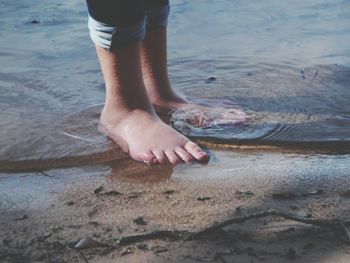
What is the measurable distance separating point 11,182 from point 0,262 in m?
0.58

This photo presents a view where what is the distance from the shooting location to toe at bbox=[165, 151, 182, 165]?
77.6 inches

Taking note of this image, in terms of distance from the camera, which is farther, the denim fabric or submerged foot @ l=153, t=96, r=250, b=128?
submerged foot @ l=153, t=96, r=250, b=128

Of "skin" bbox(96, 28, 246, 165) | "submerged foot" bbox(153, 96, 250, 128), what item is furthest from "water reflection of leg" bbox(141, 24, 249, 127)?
"skin" bbox(96, 28, 246, 165)

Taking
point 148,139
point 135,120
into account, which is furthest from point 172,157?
point 135,120

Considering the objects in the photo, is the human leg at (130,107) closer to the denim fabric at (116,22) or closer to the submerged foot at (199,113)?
the denim fabric at (116,22)

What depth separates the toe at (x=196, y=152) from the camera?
1.96 meters

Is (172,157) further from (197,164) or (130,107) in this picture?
(130,107)

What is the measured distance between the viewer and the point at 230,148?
2.08 meters

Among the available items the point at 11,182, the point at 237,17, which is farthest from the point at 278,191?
the point at 237,17

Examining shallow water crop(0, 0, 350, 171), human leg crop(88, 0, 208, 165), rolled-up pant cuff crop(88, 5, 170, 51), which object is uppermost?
rolled-up pant cuff crop(88, 5, 170, 51)

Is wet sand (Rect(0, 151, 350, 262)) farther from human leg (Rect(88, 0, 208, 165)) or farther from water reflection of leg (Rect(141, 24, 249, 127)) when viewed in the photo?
water reflection of leg (Rect(141, 24, 249, 127))

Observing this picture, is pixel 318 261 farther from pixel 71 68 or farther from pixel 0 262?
pixel 71 68

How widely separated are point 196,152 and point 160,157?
0.11 meters

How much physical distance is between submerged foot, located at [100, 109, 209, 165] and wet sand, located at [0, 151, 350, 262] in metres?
0.05
